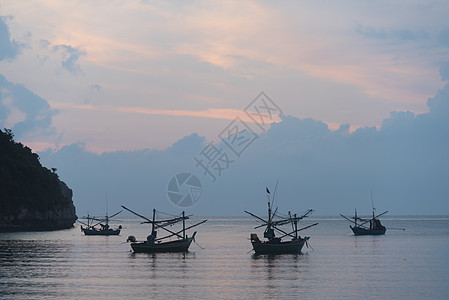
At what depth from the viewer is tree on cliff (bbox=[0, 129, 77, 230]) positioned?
136 metres

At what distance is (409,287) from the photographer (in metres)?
47.1

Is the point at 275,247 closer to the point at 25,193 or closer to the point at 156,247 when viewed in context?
the point at 156,247

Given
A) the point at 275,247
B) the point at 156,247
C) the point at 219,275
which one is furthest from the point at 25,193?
the point at 219,275

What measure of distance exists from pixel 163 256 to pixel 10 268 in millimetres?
21499

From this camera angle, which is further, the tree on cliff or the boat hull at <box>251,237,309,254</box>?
the tree on cliff

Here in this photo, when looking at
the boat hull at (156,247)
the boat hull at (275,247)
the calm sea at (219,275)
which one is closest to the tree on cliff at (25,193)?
the calm sea at (219,275)

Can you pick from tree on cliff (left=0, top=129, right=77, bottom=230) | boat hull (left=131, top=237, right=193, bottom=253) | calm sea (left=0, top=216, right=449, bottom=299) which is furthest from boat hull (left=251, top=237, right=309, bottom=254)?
tree on cliff (left=0, top=129, right=77, bottom=230)

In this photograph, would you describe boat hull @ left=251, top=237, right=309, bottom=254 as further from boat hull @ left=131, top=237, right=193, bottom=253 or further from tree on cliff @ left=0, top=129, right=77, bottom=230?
tree on cliff @ left=0, top=129, right=77, bottom=230

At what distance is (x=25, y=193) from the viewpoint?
144125 millimetres

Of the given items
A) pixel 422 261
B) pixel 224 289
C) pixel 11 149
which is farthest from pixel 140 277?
pixel 11 149

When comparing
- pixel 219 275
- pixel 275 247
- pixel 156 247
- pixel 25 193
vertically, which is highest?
pixel 25 193

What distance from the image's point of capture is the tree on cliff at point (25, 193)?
136 m

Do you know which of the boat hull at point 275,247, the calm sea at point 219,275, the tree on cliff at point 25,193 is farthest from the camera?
the tree on cliff at point 25,193

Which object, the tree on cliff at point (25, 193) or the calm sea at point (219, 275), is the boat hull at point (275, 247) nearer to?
the calm sea at point (219, 275)
